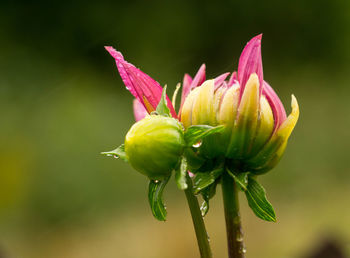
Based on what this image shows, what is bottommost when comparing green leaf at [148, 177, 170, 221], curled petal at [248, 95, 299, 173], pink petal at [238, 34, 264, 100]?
green leaf at [148, 177, 170, 221]

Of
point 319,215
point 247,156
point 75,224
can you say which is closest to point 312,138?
point 319,215

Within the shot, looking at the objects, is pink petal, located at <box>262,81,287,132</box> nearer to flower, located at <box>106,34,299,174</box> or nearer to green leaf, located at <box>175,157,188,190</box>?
flower, located at <box>106,34,299,174</box>

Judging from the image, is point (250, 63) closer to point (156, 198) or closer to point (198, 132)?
point (198, 132)

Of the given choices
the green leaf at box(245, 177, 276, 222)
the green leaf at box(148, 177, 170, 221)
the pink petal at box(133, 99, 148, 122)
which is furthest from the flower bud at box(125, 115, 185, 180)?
the pink petal at box(133, 99, 148, 122)

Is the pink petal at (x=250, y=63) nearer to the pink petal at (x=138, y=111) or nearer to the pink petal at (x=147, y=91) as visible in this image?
the pink petal at (x=147, y=91)

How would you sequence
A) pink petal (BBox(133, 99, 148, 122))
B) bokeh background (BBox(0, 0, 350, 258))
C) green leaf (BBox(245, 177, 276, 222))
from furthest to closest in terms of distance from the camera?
bokeh background (BBox(0, 0, 350, 258))
pink petal (BBox(133, 99, 148, 122))
green leaf (BBox(245, 177, 276, 222))

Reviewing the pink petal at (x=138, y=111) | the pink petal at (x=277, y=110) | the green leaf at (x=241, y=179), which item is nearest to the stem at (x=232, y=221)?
the green leaf at (x=241, y=179)
